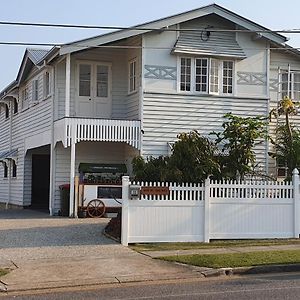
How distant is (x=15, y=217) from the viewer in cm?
2428

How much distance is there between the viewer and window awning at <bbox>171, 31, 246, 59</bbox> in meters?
24.2

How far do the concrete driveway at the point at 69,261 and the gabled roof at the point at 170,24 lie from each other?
7587mm

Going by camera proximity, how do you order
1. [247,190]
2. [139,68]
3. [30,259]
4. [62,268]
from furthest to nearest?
[139,68] → [247,190] → [30,259] → [62,268]

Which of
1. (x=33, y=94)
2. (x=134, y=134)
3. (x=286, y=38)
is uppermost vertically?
(x=286, y=38)

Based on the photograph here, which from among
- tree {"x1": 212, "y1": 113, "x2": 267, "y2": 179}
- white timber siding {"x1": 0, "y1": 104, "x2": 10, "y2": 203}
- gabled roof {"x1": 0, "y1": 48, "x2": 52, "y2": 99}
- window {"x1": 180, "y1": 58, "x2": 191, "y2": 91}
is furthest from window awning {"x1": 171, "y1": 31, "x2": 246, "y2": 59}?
white timber siding {"x1": 0, "y1": 104, "x2": 10, "y2": 203}

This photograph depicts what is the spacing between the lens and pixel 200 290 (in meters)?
10.6

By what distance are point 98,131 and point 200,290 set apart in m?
13.5

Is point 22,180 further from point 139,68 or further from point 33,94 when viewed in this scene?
point 139,68

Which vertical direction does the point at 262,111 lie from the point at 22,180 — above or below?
above

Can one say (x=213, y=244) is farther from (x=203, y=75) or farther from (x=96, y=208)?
(x=203, y=75)

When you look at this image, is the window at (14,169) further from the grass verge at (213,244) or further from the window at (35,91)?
the grass verge at (213,244)

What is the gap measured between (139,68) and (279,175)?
7.34 m

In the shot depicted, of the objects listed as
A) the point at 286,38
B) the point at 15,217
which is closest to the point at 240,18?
the point at 286,38

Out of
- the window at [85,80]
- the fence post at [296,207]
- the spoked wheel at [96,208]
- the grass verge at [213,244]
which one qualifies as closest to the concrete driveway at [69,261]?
the grass verge at [213,244]
